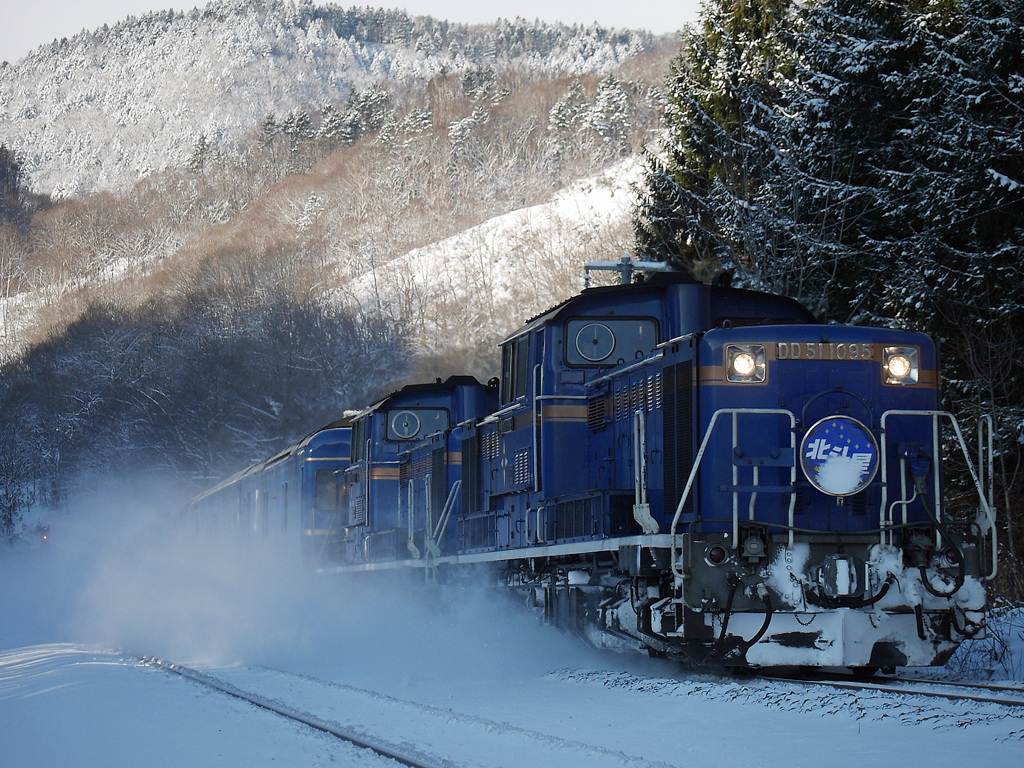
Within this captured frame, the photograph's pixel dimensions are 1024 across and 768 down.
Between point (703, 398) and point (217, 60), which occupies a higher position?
point (217, 60)

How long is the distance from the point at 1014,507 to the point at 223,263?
5879 centimetres

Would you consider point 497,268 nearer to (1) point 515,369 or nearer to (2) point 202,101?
(1) point 515,369

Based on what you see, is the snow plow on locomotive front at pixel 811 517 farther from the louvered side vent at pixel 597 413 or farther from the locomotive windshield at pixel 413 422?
the locomotive windshield at pixel 413 422

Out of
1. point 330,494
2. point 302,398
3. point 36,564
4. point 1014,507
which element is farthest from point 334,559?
point 36,564

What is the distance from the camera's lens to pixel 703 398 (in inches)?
345

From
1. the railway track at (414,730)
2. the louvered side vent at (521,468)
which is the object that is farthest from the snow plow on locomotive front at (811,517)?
the louvered side vent at (521,468)

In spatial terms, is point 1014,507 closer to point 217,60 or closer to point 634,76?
point 634,76

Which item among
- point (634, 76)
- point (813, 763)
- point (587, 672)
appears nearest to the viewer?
point (813, 763)

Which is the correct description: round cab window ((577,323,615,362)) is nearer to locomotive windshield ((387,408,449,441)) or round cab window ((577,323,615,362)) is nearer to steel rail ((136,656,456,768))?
steel rail ((136,656,456,768))

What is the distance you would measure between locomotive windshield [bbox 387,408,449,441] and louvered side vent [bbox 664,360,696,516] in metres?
7.64

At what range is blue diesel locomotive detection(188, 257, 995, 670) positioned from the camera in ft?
26.9

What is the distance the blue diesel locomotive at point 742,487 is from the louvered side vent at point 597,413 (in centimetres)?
4

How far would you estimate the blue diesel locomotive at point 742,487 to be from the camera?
819cm

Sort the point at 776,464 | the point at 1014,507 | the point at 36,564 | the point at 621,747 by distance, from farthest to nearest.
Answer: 1. the point at 36,564
2. the point at 1014,507
3. the point at 776,464
4. the point at 621,747
